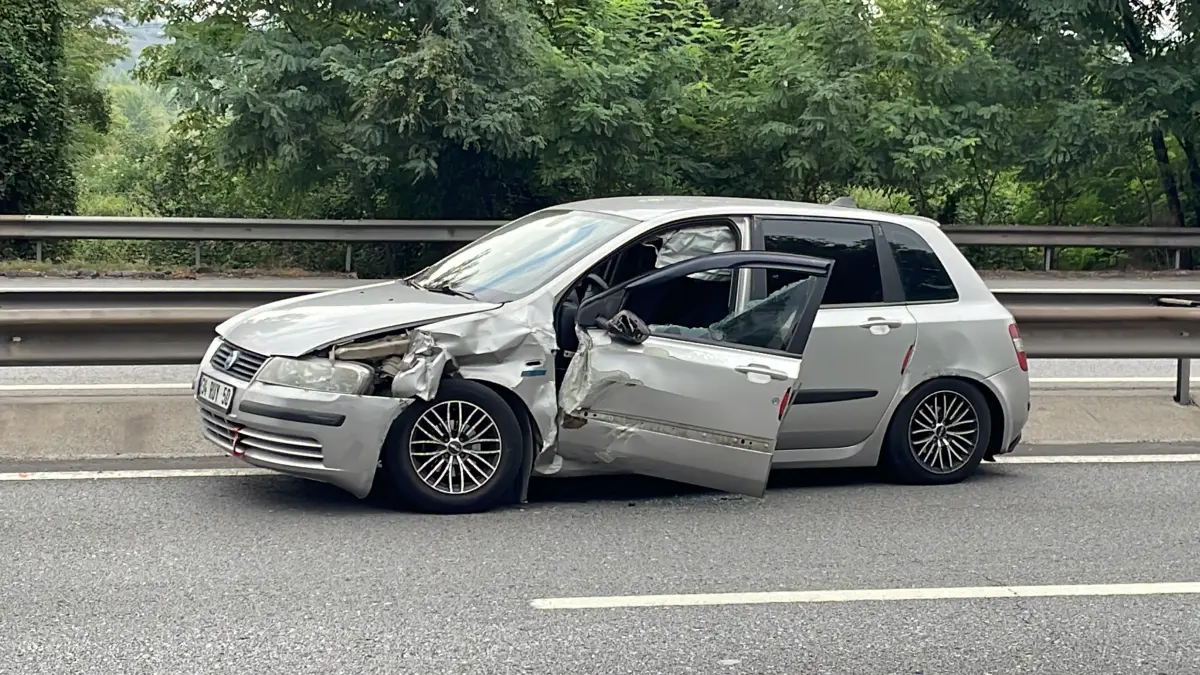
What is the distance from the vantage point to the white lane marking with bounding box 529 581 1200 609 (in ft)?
15.5

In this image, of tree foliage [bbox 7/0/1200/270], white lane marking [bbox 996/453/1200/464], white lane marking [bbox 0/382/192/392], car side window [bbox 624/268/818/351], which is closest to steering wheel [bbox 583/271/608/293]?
car side window [bbox 624/268/818/351]

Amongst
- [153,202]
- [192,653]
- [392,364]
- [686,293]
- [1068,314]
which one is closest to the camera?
[192,653]

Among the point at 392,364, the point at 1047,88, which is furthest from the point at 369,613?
the point at 1047,88

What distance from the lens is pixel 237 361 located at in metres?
5.70

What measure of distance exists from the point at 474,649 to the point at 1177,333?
20.1 ft

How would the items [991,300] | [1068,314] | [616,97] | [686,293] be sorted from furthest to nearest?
[616,97] < [1068,314] < [991,300] < [686,293]

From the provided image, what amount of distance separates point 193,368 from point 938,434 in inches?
218

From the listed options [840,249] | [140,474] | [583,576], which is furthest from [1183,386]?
[140,474]

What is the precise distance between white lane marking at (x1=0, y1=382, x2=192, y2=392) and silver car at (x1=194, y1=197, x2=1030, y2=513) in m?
2.17

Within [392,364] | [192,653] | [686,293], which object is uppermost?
[686,293]

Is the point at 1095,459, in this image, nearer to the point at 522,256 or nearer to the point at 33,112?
the point at 522,256

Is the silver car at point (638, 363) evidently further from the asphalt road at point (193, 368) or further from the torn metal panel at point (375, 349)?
the asphalt road at point (193, 368)

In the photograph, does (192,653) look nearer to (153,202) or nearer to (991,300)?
(991,300)

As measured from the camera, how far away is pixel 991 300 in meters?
7.04
